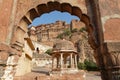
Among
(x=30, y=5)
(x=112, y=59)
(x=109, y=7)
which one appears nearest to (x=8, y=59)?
(x=30, y=5)

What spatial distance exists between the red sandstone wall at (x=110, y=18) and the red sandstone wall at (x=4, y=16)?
2236 millimetres

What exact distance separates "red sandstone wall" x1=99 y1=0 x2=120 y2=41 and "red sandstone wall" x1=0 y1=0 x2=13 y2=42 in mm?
2236

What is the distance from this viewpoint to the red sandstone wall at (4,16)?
3455mm

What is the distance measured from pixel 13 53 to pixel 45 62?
29.0 m

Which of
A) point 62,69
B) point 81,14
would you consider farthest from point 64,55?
point 81,14

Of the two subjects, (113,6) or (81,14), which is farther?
(81,14)

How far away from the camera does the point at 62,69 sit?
669 inches

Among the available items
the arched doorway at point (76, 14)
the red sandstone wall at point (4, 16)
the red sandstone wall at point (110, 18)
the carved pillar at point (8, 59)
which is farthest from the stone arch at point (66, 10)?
the carved pillar at point (8, 59)

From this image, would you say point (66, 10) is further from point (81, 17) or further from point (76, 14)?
point (81, 17)

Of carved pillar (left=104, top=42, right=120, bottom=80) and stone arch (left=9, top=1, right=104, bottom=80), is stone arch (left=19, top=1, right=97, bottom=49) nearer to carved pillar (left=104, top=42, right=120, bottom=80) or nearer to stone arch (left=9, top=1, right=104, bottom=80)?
stone arch (left=9, top=1, right=104, bottom=80)

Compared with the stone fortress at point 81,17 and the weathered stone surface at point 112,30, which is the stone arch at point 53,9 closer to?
the stone fortress at point 81,17

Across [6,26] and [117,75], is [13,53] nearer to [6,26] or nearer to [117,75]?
[6,26]

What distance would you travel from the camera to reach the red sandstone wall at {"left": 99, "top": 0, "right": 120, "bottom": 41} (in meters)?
3.31

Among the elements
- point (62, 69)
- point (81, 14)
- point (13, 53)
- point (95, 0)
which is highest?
point (95, 0)
